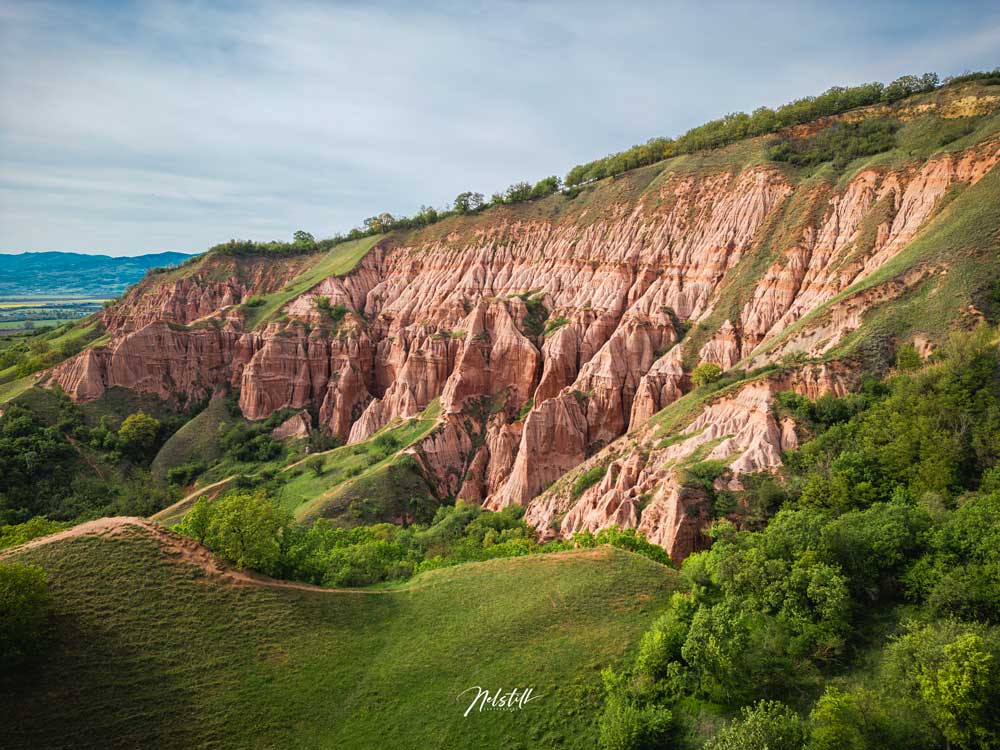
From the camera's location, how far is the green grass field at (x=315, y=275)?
7838 cm

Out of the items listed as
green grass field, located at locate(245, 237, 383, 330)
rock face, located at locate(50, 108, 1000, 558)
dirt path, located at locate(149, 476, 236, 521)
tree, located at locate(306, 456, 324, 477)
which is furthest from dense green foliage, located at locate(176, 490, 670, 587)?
green grass field, located at locate(245, 237, 383, 330)

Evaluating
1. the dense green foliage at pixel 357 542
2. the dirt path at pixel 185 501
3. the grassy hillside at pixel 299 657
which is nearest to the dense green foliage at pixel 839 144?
the dense green foliage at pixel 357 542

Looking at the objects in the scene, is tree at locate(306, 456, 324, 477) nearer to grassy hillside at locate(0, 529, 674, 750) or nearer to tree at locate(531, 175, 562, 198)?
grassy hillside at locate(0, 529, 674, 750)

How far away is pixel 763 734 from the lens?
13516mm

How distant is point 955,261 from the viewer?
34.9 meters

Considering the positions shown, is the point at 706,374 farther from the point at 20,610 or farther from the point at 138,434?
the point at 138,434

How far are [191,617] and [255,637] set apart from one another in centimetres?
251

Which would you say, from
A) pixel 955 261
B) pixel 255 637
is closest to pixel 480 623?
pixel 255 637

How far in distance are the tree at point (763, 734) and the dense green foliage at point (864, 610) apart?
0.05 meters

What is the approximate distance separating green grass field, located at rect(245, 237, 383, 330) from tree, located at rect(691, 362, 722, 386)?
59470mm

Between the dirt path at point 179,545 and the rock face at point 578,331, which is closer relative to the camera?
the dirt path at point 179,545

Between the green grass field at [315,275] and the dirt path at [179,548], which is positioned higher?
the green grass field at [315,275]

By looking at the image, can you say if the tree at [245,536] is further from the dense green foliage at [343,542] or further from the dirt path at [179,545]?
the dirt path at [179,545]

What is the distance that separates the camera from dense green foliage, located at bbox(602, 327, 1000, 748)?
1321 centimetres
